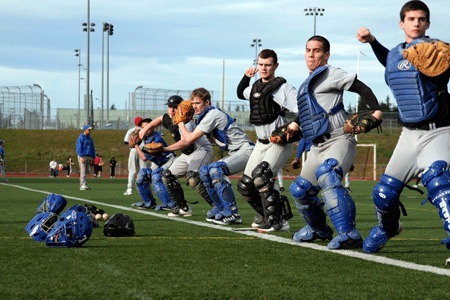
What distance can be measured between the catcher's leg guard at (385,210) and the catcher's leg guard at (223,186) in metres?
4.39

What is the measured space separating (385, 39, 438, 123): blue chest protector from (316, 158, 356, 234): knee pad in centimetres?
103

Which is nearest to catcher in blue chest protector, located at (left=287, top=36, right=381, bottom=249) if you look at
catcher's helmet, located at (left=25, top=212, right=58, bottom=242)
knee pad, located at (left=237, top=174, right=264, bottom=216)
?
knee pad, located at (left=237, top=174, right=264, bottom=216)

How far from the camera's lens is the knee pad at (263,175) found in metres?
10.2

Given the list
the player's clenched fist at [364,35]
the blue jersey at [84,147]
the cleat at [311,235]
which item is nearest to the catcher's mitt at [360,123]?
the player's clenched fist at [364,35]

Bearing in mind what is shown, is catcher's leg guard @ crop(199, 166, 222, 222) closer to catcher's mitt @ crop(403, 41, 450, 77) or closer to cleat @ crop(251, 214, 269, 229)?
cleat @ crop(251, 214, 269, 229)

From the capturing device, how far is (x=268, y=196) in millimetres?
10367

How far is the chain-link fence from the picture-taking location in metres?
71.4

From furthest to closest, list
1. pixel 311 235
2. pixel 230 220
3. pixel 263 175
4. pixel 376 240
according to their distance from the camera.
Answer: pixel 230 220 < pixel 263 175 < pixel 311 235 < pixel 376 240

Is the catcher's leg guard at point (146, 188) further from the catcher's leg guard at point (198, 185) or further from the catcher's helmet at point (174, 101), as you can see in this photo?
the catcher's leg guard at point (198, 185)

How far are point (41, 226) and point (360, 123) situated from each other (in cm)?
347

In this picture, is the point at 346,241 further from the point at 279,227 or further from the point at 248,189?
the point at 248,189

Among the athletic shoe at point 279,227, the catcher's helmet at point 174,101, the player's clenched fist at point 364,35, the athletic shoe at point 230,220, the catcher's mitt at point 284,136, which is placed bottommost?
the athletic shoe at point 230,220

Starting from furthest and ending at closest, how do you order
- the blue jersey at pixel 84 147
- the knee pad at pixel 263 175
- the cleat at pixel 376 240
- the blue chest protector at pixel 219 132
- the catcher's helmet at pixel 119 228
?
the blue jersey at pixel 84 147 → the blue chest protector at pixel 219 132 → the knee pad at pixel 263 175 → the catcher's helmet at pixel 119 228 → the cleat at pixel 376 240

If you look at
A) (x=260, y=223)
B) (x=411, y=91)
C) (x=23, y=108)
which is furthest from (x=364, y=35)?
(x=23, y=108)
